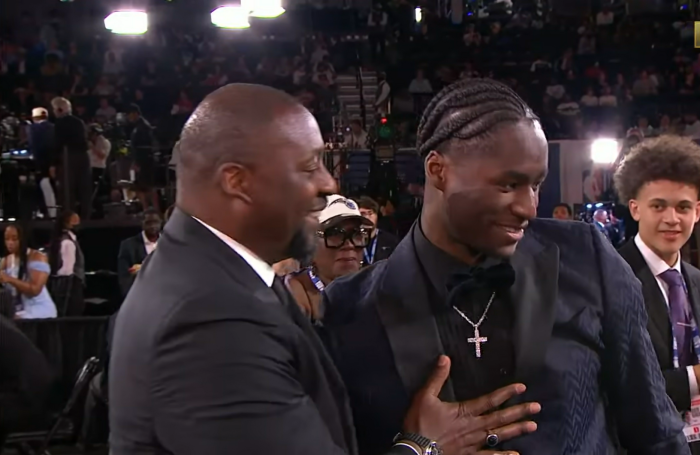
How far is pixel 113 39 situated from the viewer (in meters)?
14.8

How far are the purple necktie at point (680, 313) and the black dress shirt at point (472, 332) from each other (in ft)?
3.65

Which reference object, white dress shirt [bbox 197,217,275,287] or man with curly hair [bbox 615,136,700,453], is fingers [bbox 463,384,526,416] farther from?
man with curly hair [bbox 615,136,700,453]

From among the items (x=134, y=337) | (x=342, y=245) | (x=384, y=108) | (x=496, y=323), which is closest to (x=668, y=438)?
(x=496, y=323)

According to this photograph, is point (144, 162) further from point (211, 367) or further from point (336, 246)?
point (211, 367)

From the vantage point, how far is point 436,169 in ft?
4.81

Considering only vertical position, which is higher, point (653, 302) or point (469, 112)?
point (469, 112)

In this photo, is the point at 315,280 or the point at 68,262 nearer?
the point at 315,280

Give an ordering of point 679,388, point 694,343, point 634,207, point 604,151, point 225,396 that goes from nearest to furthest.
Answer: point 225,396, point 679,388, point 694,343, point 634,207, point 604,151

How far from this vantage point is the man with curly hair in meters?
2.36

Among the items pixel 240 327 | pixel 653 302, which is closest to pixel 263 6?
pixel 653 302

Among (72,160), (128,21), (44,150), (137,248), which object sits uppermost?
(128,21)

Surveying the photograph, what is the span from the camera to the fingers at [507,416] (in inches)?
53.5

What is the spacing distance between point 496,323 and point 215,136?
591 mm

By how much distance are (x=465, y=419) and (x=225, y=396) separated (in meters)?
0.46
